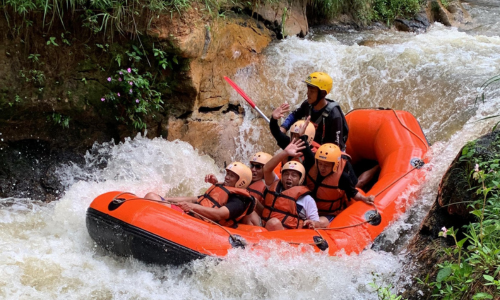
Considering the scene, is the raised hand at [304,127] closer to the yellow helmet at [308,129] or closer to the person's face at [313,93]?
the yellow helmet at [308,129]

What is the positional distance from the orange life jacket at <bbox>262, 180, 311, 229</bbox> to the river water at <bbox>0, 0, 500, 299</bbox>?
0.49 meters

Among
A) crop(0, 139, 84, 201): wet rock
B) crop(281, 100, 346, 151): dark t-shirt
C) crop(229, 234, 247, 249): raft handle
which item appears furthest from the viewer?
crop(0, 139, 84, 201): wet rock

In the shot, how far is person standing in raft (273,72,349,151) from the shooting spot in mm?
4367

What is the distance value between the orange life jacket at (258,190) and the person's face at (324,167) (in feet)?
1.60

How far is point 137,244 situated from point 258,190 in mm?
1179

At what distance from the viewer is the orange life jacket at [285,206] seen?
3.69 metres

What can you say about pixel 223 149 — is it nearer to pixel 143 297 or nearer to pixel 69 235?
pixel 69 235

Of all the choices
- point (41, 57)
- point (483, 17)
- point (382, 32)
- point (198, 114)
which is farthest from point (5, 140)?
point (483, 17)

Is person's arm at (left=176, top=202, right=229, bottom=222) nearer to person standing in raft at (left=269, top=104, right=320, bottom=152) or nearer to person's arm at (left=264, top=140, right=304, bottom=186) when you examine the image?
person's arm at (left=264, top=140, right=304, bottom=186)

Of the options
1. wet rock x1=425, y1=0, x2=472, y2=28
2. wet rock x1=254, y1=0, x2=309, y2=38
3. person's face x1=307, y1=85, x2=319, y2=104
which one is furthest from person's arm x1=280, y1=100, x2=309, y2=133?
wet rock x1=425, y1=0, x2=472, y2=28

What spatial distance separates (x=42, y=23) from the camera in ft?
14.4

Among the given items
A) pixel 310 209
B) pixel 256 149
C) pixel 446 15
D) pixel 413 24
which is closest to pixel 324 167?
pixel 310 209

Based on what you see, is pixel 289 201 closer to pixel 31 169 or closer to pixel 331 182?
pixel 331 182

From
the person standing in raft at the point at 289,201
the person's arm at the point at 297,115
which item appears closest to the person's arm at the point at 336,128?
the person's arm at the point at 297,115
